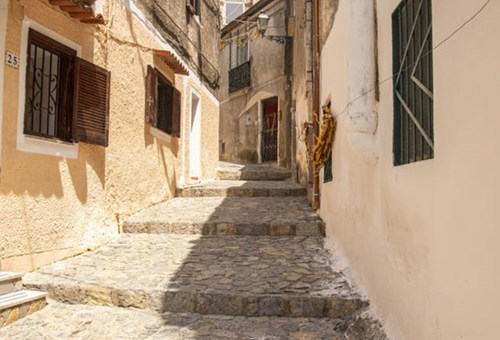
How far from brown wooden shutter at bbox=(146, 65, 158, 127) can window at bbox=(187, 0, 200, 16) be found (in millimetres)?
3221

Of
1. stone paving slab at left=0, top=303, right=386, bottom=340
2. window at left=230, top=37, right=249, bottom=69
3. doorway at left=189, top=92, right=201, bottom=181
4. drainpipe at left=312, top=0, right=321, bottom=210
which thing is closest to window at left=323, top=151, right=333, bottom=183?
drainpipe at left=312, top=0, right=321, bottom=210

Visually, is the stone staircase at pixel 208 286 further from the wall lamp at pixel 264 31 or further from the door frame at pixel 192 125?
the wall lamp at pixel 264 31

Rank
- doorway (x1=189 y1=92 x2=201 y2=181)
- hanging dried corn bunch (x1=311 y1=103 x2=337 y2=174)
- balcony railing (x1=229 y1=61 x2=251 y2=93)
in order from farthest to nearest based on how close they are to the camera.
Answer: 1. balcony railing (x1=229 y1=61 x2=251 y2=93)
2. doorway (x1=189 y1=92 x2=201 y2=181)
3. hanging dried corn bunch (x1=311 y1=103 x2=337 y2=174)

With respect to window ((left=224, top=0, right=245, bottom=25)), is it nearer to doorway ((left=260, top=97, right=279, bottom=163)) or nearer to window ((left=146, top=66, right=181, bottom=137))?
doorway ((left=260, top=97, right=279, bottom=163))

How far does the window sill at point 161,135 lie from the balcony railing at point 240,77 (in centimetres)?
942

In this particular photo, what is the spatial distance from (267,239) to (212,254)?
1.10 metres

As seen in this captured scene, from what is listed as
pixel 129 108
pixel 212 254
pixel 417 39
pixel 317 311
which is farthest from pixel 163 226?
pixel 417 39

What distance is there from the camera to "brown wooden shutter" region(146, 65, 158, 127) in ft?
24.0

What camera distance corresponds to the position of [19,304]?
372 centimetres

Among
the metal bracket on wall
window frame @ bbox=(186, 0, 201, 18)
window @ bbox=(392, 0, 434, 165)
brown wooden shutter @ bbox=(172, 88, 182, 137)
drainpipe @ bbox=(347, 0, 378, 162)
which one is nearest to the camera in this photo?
window @ bbox=(392, 0, 434, 165)

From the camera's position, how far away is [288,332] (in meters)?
3.60

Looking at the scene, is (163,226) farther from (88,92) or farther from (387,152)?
(387,152)

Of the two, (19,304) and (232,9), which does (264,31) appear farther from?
(19,304)

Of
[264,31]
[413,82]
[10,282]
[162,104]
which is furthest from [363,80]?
[264,31]
